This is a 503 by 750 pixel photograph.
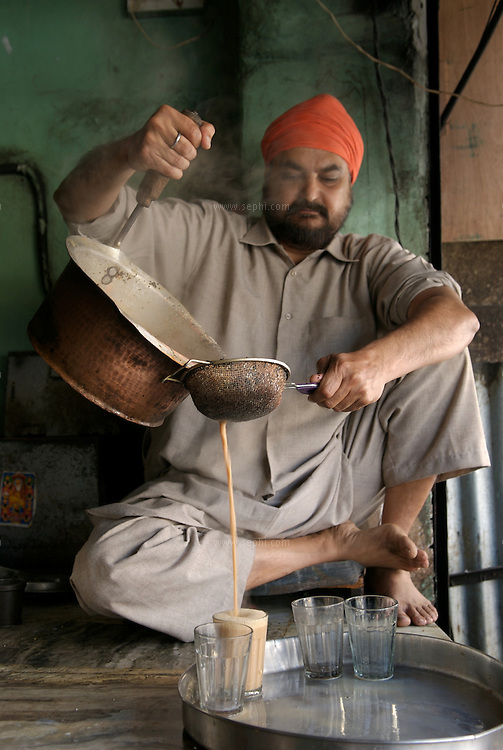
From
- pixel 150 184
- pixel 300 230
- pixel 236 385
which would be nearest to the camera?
pixel 236 385

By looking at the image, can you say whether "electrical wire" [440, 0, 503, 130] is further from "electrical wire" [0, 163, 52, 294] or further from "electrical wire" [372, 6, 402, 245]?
"electrical wire" [0, 163, 52, 294]

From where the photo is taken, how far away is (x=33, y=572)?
2701 mm

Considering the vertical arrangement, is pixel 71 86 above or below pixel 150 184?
above

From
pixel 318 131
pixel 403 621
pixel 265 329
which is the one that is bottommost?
pixel 403 621

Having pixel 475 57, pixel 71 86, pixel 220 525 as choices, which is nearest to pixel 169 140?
pixel 220 525

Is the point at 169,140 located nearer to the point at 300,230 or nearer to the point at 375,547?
the point at 300,230

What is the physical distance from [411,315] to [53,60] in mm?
2540

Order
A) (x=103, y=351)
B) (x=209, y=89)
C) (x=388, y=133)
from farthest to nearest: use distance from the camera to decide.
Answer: (x=209, y=89), (x=388, y=133), (x=103, y=351)

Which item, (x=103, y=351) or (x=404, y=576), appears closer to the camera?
(x=103, y=351)

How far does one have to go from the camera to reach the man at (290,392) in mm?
1865

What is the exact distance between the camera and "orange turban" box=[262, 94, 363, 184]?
2568mm

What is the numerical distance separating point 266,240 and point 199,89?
1.33 meters

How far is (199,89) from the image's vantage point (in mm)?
3379

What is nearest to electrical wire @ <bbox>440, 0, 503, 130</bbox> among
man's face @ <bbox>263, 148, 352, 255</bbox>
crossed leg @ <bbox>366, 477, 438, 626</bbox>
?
man's face @ <bbox>263, 148, 352, 255</bbox>
